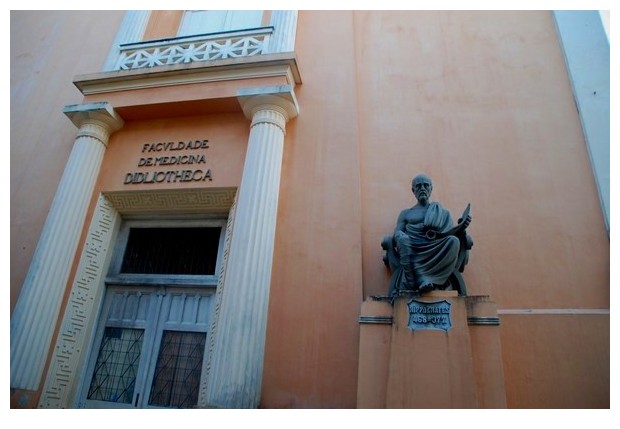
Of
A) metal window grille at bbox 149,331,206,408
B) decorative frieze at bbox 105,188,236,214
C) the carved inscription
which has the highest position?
the carved inscription

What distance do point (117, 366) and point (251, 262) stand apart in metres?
2.64

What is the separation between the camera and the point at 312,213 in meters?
5.80

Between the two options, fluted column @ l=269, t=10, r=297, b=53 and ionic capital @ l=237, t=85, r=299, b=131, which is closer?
ionic capital @ l=237, t=85, r=299, b=131

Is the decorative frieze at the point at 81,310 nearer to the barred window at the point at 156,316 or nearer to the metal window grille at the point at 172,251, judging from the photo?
the barred window at the point at 156,316

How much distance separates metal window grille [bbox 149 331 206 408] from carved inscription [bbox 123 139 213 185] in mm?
2316

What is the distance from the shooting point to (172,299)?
20.4 feet

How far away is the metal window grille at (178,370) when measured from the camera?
559 centimetres

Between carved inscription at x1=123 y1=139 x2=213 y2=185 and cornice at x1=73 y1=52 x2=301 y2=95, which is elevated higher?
cornice at x1=73 y1=52 x2=301 y2=95

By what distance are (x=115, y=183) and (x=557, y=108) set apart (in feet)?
22.4

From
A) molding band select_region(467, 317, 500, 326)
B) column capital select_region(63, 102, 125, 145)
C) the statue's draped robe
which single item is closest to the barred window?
column capital select_region(63, 102, 125, 145)

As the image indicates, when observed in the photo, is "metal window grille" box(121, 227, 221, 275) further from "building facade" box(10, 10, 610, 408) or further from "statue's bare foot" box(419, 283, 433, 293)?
"statue's bare foot" box(419, 283, 433, 293)

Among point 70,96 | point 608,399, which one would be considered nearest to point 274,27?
point 70,96

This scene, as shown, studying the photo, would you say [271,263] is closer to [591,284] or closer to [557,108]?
[591,284]

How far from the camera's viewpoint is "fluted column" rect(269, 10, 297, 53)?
275 inches
